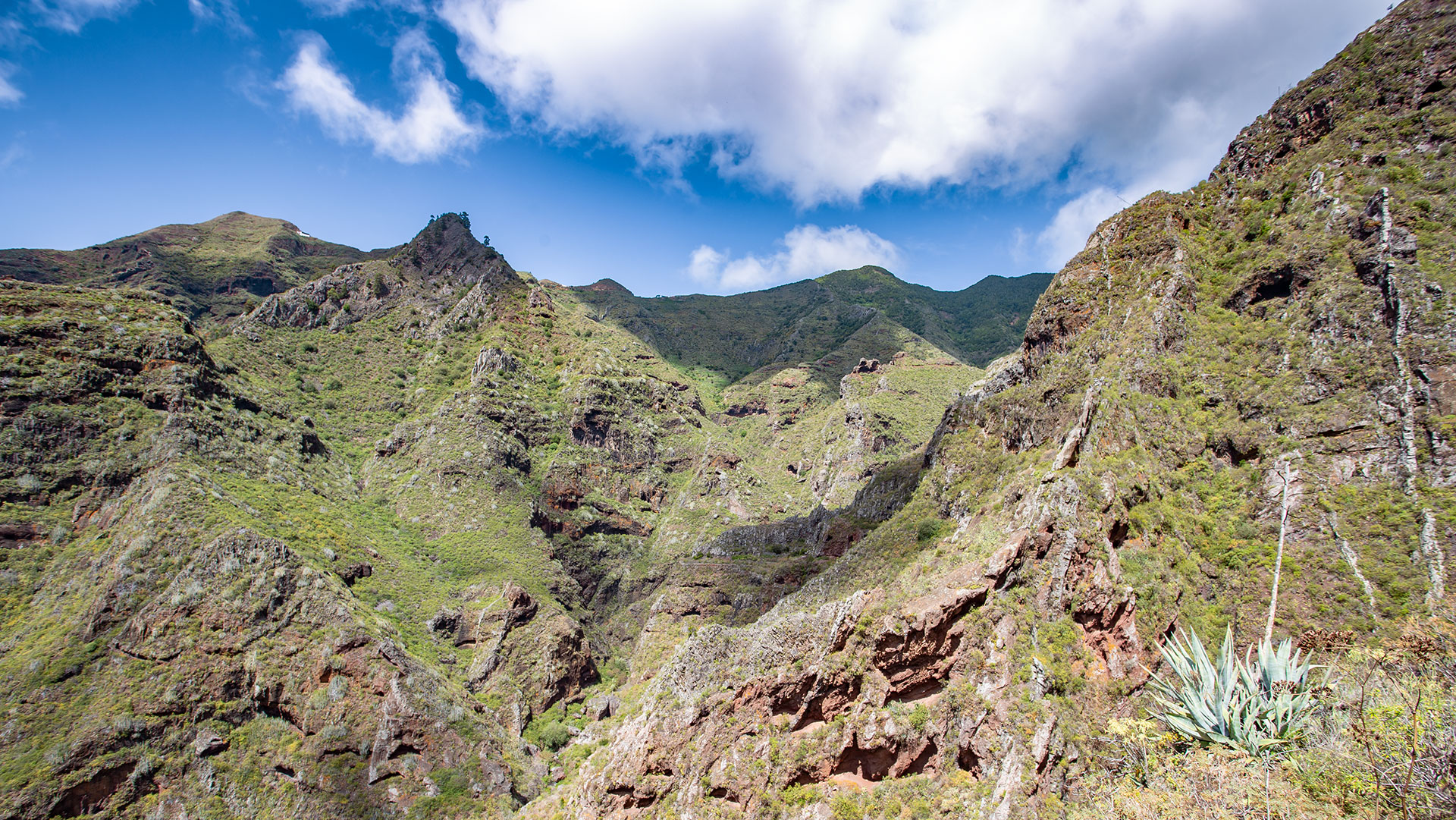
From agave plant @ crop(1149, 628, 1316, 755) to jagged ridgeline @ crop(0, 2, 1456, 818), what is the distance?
3235 millimetres

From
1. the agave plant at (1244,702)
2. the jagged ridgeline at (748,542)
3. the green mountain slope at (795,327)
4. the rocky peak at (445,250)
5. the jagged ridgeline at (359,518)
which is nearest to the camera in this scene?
the agave plant at (1244,702)

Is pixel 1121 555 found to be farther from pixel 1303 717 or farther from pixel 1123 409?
pixel 1303 717

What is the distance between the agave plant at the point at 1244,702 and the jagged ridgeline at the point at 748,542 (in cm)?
323

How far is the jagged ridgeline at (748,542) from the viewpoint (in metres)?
23.8

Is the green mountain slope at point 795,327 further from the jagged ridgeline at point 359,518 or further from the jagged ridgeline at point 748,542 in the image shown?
the jagged ridgeline at point 748,542

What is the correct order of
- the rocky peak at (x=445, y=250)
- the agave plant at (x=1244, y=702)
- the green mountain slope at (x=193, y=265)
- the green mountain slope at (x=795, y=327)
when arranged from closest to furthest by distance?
the agave plant at (x=1244, y=702)
the green mountain slope at (x=193, y=265)
the rocky peak at (x=445, y=250)
the green mountain slope at (x=795, y=327)

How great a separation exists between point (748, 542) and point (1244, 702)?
66932mm

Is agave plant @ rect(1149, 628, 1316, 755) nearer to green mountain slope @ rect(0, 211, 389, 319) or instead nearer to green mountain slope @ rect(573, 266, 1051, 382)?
green mountain slope @ rect(0, 211, 389, 319)

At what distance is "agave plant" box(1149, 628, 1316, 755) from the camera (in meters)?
13.8

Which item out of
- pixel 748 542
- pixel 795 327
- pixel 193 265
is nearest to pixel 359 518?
pixel 748 542

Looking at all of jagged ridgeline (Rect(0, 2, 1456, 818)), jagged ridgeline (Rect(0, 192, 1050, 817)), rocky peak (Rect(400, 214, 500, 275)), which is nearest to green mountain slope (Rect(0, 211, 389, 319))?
jagged ridgeline (Rect(0, 192, 1050, 817))

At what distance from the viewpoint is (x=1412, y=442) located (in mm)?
25672

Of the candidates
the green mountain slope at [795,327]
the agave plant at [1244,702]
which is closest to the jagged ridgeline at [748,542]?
the agave plant at [1244,702]

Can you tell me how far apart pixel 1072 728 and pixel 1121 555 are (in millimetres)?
9432
